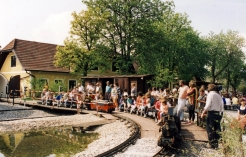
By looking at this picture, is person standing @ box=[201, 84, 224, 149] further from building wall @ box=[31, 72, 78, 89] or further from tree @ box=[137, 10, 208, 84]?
building wall @ box=[31, 72, 78, 89]

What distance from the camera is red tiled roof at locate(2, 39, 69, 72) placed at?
2963 centimetres

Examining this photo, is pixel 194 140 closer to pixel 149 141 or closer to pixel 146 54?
pixel 149 141

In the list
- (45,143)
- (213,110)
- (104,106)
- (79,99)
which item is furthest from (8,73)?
(213,110)

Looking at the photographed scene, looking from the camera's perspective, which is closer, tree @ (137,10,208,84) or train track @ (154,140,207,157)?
train track @ (154,140,207,157)

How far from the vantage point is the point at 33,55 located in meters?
31.2

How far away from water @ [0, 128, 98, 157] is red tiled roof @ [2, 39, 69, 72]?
1615cm

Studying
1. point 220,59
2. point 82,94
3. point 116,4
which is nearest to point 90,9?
point 116,4

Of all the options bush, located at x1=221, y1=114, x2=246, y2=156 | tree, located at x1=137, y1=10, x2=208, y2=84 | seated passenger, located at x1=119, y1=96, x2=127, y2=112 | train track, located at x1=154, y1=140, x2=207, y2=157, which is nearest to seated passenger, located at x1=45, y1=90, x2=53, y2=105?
seated passenger, located at x1=119, y1=96, x2=127, y2=112

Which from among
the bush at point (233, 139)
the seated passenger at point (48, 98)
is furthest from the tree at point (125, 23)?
the bush at point (233, 139)

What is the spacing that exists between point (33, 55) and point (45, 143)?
69.1ft

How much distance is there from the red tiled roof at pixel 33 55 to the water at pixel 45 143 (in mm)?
16145

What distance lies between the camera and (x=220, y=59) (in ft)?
168

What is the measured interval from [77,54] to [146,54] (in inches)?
286

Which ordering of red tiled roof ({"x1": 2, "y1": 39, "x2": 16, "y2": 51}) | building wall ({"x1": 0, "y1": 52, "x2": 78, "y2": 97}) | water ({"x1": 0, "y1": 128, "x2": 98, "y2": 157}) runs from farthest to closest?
1. red tiled roof ({"x1": 2, "y1": 39, "x2": 16, "y2": 51})
2. building wall ({"x1": 0, "y1": 52, "x2": 78, "y2": 97})
3. water ({"x1": 0, "y1": 128, "x2": 98, "y2": 157})
